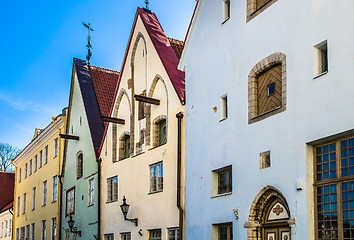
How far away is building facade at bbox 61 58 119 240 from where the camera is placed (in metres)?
27.5

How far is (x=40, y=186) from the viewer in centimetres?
3744

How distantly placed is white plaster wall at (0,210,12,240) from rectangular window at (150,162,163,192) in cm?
2825

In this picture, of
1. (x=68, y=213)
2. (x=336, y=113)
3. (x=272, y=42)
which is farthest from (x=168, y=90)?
(x=68, y=213)

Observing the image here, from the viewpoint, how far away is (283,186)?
1341cm

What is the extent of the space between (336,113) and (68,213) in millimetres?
22044

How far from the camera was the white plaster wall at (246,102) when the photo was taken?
476 inches

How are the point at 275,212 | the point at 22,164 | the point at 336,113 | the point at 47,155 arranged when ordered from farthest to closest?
the point at 22,164
the point at 47,155
the point at 275,212
the point at 336,113

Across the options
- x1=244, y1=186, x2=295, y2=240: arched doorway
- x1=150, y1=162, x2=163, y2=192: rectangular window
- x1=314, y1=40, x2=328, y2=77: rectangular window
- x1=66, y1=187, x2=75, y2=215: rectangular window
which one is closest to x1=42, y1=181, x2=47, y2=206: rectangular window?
x1=66, y1=187, x2=75, y2=215: rectangular window

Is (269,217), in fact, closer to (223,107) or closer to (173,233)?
(223,107)

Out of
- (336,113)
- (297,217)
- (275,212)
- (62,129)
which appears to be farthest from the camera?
(62,129)

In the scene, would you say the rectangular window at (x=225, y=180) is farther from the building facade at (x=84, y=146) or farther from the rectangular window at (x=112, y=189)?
the building facade at (x=84, y=146)

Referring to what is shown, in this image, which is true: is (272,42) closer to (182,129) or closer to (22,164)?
(182,129)

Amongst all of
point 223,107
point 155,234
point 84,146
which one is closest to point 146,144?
point 155,234

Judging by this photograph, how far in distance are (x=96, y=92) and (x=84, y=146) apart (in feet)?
11.3
